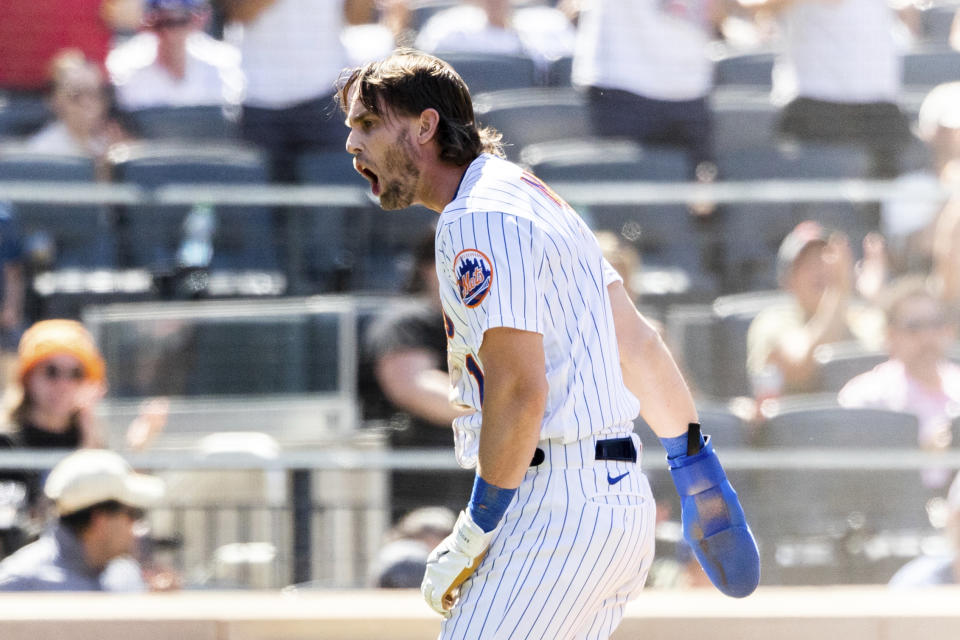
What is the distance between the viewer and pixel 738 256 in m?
4.68

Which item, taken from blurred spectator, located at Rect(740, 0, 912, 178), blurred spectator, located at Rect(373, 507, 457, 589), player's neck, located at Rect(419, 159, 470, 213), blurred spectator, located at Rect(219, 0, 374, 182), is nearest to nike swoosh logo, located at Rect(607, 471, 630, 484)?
player's neck, located at Rect(419, 159, 470, 213)

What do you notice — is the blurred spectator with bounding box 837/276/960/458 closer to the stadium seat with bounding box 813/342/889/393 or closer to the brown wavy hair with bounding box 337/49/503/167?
the stadium seat with bounding box 813/342/889/393

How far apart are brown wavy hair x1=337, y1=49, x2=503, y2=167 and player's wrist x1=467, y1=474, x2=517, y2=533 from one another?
526 mm

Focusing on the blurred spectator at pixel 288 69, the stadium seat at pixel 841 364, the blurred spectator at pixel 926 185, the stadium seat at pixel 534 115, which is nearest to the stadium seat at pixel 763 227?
the blurred spectator at pixel 926 185

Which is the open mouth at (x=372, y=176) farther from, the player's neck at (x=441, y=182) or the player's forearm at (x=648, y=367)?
the player's forearm at (x=648, y=367)

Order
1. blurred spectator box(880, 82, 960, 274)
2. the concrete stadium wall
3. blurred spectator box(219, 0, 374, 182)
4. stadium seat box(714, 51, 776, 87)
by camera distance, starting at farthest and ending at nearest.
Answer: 1. stadium seat box(714, 51, 776, 87)
2. blurred spectator box(219, 0, 374, 182)
3. blurred spectator box(880, 82, 960, 274)
4. the concrete stadium wall

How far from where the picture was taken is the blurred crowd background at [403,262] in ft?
12.3

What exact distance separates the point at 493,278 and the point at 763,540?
240 cm

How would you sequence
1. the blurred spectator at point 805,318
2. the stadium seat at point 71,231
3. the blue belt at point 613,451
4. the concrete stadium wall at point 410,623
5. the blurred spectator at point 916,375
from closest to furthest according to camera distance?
the blue belt at point 613,451
the concrete stadium wall at point 410,623
the blurred spectator at point 916,375
the blurred spectator at point 805,318
the stadium seat at point 71,231

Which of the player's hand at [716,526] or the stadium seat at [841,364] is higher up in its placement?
the stadium seat at [841,364]

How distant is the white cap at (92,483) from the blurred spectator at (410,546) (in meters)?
0.71

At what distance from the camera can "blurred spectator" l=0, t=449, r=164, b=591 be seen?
3279 millimetres

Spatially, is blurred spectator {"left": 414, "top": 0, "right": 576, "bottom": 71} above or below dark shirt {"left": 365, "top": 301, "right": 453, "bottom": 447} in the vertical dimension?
above

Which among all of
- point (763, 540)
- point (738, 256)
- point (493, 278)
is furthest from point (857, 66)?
point (493, 278)
